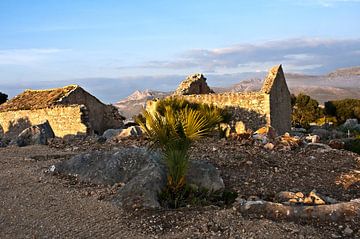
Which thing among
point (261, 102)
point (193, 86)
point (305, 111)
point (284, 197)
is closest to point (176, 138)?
point (284, 197)

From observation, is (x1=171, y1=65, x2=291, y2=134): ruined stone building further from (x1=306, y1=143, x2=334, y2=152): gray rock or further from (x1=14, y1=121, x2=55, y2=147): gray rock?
(x1=14, y1=121, x2=55, y2=147): gray rock

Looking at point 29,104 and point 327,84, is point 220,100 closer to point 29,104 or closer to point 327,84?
point 29,104

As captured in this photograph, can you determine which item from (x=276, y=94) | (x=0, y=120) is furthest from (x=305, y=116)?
(x=0, y=120)

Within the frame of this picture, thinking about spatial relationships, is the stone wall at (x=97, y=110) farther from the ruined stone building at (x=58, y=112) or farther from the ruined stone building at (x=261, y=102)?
the ruined stone building at (x=261, y=102)

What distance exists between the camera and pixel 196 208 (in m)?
6.48

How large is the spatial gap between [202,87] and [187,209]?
1777 centimetres

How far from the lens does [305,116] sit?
46500mm

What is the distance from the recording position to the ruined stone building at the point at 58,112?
20.9 meters

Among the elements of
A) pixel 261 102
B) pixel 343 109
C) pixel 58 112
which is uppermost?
pixel 261 102

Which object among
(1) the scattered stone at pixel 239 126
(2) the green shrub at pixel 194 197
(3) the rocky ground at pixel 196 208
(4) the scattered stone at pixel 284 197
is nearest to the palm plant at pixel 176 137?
(2) the green shrub at pixel 194 197

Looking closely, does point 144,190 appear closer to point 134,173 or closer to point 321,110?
point 134,173

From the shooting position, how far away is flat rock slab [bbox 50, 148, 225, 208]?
22.6 ft

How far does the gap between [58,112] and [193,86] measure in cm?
707

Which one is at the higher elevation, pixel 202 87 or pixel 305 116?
pixel 202 87
